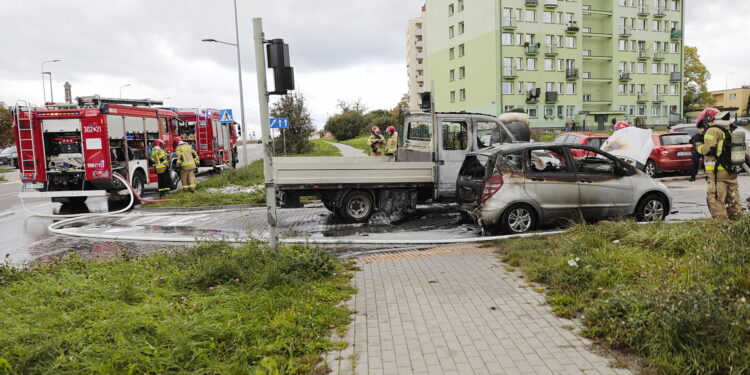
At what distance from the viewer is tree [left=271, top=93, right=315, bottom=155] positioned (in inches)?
1199

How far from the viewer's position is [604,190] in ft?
28.5

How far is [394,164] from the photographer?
33.8 ft

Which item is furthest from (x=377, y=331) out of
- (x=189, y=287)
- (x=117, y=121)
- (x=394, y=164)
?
(x=117, y=121)

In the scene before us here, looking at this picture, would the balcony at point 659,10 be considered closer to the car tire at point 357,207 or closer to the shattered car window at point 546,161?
the shattered car window at point 546,161

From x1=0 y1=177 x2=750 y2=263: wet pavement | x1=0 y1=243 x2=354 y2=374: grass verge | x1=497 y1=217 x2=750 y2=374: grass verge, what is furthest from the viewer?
x1=0 y1=177 x2=750 y2=263: wet pavement

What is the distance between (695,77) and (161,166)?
279 feet

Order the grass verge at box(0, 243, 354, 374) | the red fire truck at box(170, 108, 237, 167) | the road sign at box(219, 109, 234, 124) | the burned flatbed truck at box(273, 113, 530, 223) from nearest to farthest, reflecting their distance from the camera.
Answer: the grass verge at box(0, 243, 354, 374), the burned flatbed truck at box(273, 113, 530, 223), the road sign at box(219, 109, 234, 124), the red fire truck at box(170, 108, 237, 167)

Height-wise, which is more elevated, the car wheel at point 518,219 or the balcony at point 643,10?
the balcony at point 643,10

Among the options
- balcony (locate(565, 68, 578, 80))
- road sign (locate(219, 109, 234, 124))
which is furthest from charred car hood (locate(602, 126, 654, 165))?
balcony (locate(565, 68, 578, 80))

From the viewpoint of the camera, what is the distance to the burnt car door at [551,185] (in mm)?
8492

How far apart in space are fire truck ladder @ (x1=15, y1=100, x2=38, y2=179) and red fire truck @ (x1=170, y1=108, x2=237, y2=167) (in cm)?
858

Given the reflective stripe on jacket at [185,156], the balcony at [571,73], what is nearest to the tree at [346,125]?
the balcony at [571,73]

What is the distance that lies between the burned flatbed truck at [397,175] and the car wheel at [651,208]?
2851 millimetres

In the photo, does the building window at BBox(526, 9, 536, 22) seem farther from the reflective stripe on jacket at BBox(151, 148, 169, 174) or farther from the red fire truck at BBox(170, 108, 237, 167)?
the reflective stripe on jacket at BBox(151, 148, 169, 174)
